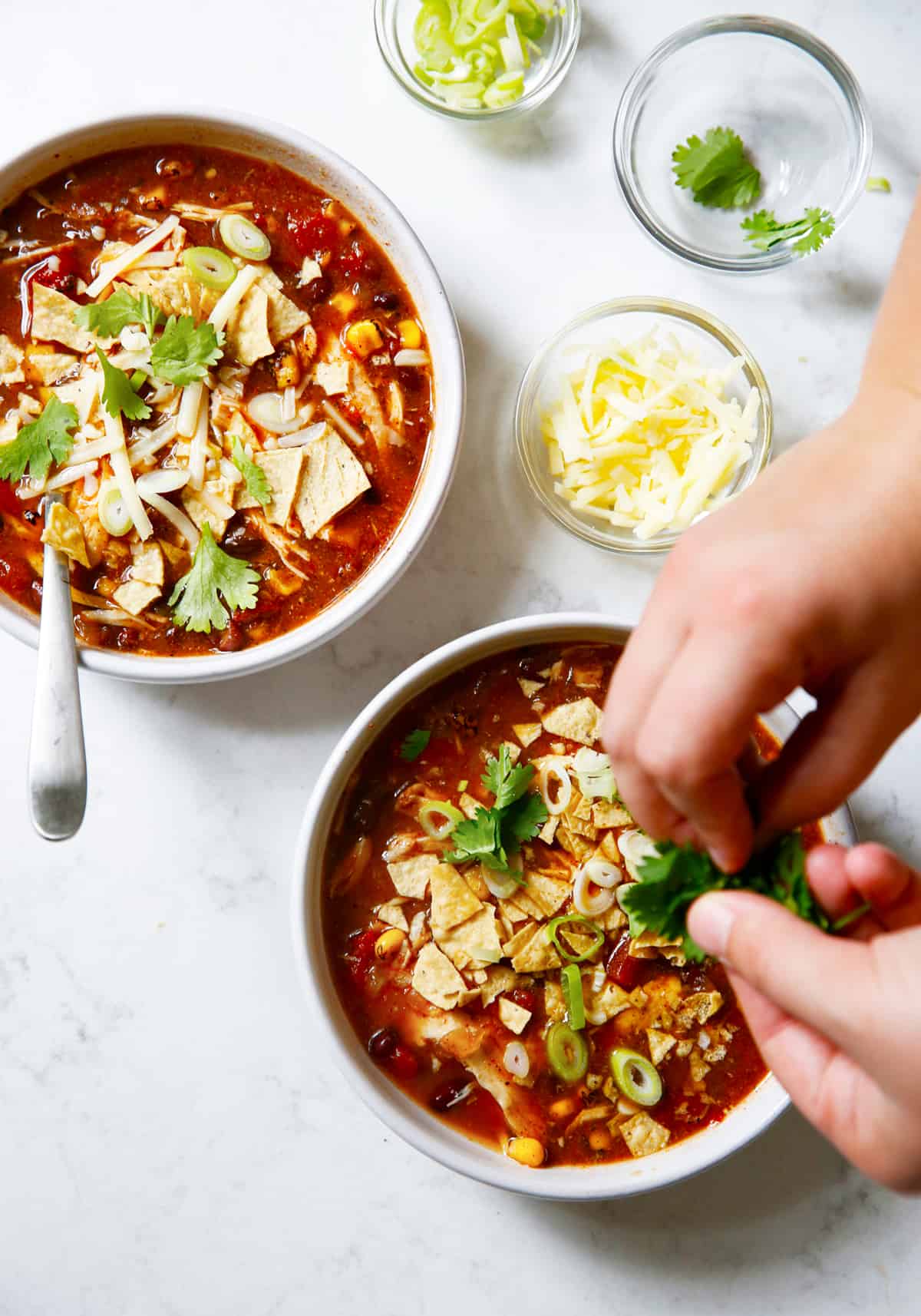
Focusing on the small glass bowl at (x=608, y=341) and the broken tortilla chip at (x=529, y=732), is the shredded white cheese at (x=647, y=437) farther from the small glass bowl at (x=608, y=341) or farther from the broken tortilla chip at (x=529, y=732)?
the broken tortilla chip at (x=529, y=732)

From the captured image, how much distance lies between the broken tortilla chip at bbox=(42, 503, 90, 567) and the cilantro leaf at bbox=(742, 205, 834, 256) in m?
1.92

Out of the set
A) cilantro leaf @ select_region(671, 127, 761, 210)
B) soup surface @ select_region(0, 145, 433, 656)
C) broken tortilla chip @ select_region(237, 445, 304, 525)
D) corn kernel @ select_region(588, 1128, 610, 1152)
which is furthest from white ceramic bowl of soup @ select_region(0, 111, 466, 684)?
corn kernel @ select_region(588, 1128, 610, 1152)

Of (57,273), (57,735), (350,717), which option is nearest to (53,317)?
(57,273)

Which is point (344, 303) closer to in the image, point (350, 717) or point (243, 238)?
point (243, 238)

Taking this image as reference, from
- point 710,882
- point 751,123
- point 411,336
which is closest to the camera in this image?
point 710,882

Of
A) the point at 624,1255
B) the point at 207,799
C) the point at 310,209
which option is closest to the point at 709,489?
the point at 310,209

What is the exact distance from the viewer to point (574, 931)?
2.78 m

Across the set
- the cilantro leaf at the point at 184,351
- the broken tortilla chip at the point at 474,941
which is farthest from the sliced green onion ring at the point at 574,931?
the cilantro leaf at the point at 184,351

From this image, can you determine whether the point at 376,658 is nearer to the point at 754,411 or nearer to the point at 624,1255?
the point at 754,411

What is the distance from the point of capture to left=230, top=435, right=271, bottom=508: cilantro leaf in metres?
2.83

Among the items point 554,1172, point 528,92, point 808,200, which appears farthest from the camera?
point 808,200

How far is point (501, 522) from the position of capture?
308 cm

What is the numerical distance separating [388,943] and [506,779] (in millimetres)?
509

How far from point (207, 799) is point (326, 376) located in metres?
1.17
